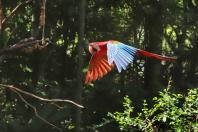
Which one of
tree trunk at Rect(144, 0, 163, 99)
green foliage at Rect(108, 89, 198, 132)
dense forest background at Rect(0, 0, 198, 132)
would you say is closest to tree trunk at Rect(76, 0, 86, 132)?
dense forest background at Rect(0, 0, 198, 132)

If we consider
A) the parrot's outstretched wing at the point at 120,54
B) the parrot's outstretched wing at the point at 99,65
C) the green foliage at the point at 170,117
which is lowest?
the green foliage at the point at 170,117

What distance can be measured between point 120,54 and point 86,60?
2.12 metres

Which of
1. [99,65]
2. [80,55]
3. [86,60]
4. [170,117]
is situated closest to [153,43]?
[86,60]

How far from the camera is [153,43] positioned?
3689 mm

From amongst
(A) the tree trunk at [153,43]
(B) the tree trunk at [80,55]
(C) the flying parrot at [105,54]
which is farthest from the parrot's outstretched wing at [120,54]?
(A) the tree trunk at [153,43]

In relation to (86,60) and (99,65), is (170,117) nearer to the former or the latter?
(99,65)

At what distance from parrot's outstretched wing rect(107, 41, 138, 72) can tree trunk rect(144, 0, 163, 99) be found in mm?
2316

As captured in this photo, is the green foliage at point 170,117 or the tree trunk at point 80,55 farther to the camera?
the tree trunk at point 80,55

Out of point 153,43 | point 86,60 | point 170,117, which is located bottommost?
point 170,117

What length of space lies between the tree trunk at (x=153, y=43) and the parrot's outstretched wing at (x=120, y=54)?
232 centimetres

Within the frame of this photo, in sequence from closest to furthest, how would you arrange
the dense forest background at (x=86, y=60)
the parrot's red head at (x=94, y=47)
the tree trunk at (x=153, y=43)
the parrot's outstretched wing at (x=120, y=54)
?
the parrot's outstretched wing at (x=120, y=54), the parrot's red head at (x=94, y=47), the dense forest background at (x=86, y=60), the tree trunk at (x=153, y=43)

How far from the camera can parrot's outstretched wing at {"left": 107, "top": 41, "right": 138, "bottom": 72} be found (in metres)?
1.22

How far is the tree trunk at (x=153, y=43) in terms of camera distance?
3654mm

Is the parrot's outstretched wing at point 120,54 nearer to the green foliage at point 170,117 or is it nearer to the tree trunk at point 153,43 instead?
the green foliage at point 170,117
